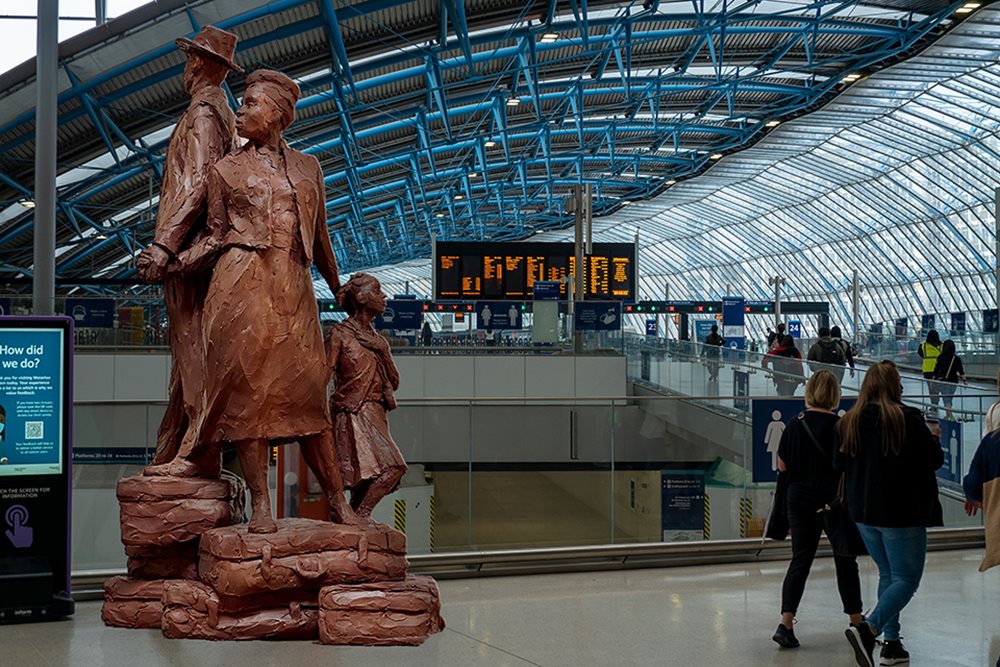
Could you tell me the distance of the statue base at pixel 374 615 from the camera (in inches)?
229

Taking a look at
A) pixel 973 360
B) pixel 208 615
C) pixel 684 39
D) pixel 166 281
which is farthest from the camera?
pixel 684 39

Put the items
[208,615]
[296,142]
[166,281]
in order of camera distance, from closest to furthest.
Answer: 1. [208,615]
2. [166,281]
3. [296,142]

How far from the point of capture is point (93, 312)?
21.9 meters

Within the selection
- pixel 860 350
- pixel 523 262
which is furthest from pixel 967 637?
pixel 860 350

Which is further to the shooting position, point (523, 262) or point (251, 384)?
point (523, 262)

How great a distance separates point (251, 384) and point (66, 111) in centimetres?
2058

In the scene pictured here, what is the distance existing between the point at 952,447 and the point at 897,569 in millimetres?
4733

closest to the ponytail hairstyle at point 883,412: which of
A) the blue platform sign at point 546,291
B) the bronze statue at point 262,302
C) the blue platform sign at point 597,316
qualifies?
the bronze statue at point 262,302

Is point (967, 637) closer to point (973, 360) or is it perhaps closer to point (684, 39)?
point (973, 360)

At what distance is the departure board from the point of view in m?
30.4

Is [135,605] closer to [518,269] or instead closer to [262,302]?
[262,302]

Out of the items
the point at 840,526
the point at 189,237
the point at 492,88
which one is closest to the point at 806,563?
the point at 840,526

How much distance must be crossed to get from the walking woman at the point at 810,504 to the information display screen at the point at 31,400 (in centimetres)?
438

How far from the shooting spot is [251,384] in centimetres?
589
